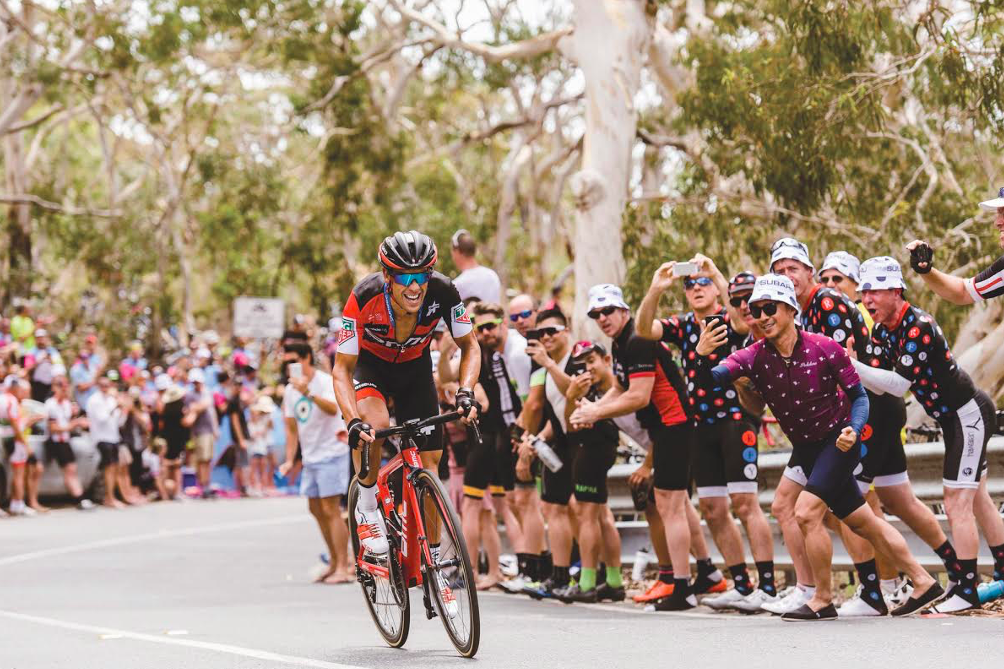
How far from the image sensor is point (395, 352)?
28.5ft

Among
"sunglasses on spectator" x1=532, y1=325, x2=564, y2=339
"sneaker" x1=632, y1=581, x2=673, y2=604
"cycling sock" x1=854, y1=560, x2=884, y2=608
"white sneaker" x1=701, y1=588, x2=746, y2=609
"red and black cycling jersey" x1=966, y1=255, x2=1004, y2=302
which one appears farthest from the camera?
"sunglasses on spectator" x1=532, y1=325, x2=564, y2=339

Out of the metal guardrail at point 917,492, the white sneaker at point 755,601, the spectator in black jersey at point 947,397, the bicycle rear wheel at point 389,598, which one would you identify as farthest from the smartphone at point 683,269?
the bicycle rear wheel at point 389,598

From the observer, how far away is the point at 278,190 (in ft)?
122

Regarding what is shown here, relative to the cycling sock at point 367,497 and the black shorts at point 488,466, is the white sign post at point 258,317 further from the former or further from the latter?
the cycling sock at point 367,497

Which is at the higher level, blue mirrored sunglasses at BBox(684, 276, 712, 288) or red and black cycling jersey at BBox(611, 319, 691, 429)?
blue mirrored sunglasses at BBox(684, 276, 712, 288)

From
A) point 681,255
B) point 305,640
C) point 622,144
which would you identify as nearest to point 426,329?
point 305,640

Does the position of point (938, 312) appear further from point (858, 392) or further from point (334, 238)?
point (334, 238)

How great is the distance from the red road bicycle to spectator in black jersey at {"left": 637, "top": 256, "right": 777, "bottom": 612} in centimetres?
232

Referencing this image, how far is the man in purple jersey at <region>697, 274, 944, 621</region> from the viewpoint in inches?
336

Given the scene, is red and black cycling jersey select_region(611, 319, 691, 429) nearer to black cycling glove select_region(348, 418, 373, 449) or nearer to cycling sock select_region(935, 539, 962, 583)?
cycling sock select_region(935, 539, 962, 583)

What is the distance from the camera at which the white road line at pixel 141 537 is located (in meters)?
15.8

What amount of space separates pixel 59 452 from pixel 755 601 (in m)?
14.8

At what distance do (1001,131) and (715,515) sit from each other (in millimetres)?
6565

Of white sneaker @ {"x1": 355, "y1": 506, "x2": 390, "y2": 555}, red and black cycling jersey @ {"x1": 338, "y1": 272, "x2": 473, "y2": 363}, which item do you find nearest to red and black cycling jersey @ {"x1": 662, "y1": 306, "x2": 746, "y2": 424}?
red and black cycling jersey @ {"x1": 338, "y1": 272, "x2": 473, "y2": 363}
